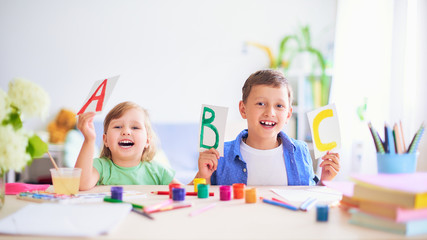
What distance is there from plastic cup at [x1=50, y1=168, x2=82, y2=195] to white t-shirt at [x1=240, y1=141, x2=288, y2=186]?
0.67m

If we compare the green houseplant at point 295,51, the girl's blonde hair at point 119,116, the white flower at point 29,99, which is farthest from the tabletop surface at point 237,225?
the green houseplant at point 295,51

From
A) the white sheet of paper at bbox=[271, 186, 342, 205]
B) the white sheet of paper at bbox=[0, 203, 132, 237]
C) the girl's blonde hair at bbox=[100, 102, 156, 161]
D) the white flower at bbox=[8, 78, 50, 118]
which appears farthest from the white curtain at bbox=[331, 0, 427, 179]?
the white flower at bbox=[8, 78, 50, 118]

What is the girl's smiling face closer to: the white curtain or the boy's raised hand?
the boy's raised hand

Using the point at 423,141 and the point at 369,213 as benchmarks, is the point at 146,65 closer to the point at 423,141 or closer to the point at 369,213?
the point at 423,141

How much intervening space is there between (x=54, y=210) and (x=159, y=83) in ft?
10.4

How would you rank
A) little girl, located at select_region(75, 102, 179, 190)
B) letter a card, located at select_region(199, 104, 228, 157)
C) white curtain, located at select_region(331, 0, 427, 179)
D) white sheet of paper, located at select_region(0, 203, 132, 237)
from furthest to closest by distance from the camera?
white curtain, located at select_region(331, 0, 427, 179) → little girl, located at select_region(75, 102, 179, 190) → letter a card, located at select_region(199, 104, 228, 157) → white sheet of paper, located at select_region(0, 203, 132, 237)

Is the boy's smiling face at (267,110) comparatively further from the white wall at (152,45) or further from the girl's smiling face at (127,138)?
the white wall at (152,45)

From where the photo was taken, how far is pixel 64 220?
2.54 feet

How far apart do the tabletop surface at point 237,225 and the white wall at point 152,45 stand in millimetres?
3015

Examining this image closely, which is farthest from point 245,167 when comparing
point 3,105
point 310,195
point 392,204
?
point 3,105

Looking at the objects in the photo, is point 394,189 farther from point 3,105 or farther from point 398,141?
point 3,105

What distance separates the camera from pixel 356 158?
10.5 ft

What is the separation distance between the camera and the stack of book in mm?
742

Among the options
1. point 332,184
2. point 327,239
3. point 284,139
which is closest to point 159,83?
point 284,139
